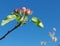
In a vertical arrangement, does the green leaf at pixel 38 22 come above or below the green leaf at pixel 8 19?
below

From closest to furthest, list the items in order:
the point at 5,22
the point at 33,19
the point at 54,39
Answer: the point at 5,22, the point at 33,19, the point at 54,39

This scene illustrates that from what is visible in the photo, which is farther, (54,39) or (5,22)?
(54,39)

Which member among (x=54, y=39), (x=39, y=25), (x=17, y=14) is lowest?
(x=39, y=25)

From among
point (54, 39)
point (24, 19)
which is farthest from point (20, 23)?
point (54, 39)

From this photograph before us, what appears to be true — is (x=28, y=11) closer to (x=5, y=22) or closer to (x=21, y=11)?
(x=21, y=11)

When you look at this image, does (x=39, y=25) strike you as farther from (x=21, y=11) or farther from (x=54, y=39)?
(x=54, y=39)

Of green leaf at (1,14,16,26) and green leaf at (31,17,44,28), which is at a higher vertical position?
green leaf at (1,14,16,26)

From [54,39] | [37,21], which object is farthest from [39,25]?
[54,39]

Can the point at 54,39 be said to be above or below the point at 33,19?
above

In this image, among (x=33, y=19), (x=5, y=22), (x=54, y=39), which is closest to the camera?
(x=5, y=22)
